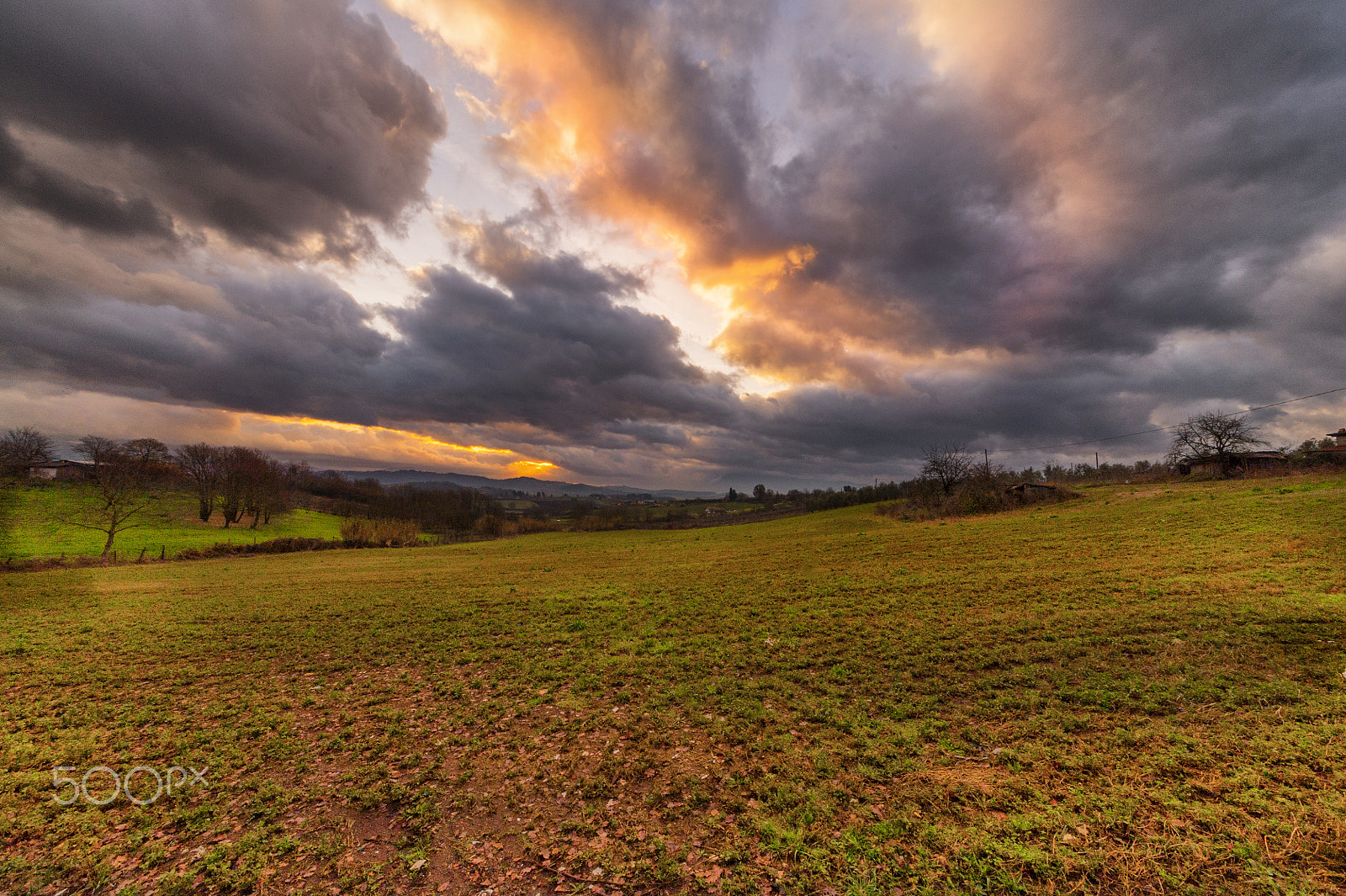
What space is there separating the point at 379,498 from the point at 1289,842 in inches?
4935

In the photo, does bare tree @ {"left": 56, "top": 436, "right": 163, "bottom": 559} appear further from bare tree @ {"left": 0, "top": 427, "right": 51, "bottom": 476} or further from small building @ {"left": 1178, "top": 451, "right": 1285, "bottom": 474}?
small building @ {"left": 1178, "top": 451, "right": 1285, "bottom": 474}

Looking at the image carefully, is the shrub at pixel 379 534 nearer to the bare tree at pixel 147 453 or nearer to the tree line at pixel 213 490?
the tree line at pixel 213 490

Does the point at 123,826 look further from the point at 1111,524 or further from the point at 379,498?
the point at 379,498

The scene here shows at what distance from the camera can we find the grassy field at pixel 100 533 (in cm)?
3922

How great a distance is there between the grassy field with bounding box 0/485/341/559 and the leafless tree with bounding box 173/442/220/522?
4.55 ft

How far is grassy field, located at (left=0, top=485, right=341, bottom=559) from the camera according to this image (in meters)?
39.2

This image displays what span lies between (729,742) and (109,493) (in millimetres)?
61600

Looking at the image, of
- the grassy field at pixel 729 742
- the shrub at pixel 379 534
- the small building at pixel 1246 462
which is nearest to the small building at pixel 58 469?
the shrub at pixel 379 534

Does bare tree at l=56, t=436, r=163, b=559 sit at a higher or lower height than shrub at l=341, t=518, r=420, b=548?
higher

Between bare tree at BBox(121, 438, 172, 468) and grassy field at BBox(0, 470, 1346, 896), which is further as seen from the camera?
bare tree at BBox(121, 438, 172, 468)

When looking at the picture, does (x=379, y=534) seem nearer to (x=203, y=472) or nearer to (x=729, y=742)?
(x=203, y=472)

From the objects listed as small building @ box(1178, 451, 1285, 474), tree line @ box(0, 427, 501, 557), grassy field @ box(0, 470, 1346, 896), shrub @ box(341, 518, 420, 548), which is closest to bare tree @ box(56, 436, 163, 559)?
tree line @ box(0, 427, 501, 557)

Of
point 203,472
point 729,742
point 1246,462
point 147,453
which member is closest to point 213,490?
point 203,472

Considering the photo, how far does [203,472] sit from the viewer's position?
220 feet
